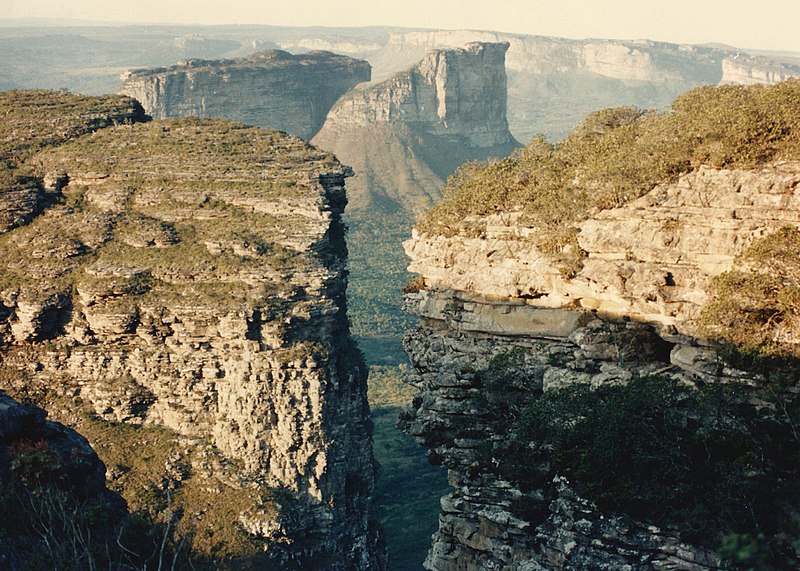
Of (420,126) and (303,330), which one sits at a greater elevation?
(303,330)

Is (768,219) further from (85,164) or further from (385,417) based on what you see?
(385,417)

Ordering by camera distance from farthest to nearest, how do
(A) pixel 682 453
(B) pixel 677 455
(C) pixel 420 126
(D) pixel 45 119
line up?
(C) pixel 420 126
(D) pixel 45 119
(B) pixel 677 455
(A) pixel 682 453

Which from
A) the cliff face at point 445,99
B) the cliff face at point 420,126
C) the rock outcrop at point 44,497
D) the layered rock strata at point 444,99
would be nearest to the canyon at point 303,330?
the rock outcrop at point 44,497

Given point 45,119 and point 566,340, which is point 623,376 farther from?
point 45,119

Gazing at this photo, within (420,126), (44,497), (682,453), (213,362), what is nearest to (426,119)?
(420,126)

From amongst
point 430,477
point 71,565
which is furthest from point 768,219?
point 430,477
